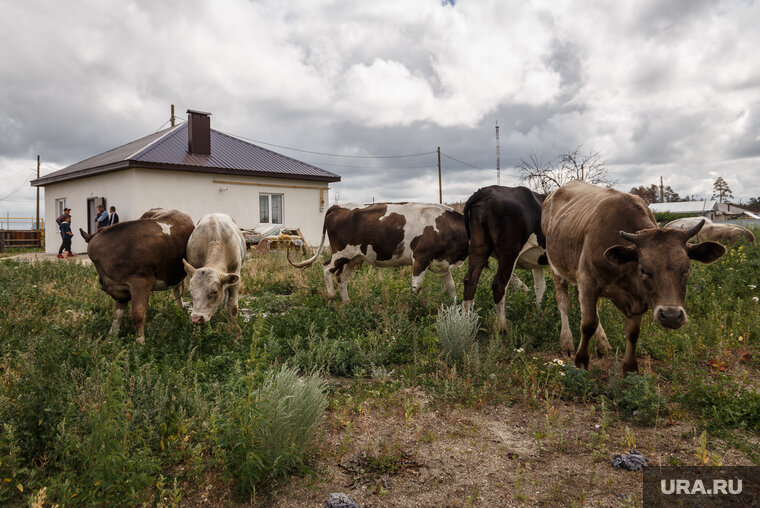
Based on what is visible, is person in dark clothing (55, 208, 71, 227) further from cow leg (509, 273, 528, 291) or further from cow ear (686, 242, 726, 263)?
cow ear (686, 242, 726, 263)

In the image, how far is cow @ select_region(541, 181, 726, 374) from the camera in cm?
342

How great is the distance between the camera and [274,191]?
21047mm

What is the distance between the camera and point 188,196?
1862cm

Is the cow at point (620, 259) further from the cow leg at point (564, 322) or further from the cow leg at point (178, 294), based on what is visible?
the cow leg at point (178, 294)

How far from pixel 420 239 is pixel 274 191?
588 inches

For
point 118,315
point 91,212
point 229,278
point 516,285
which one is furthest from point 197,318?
point 91,212

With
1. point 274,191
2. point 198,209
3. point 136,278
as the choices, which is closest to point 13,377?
point 136,278

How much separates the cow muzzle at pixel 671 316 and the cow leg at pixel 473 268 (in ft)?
9.55

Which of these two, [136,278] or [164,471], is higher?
[136,278]

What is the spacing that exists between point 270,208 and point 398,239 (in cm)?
1467

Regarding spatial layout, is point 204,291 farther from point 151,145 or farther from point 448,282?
point 151,145

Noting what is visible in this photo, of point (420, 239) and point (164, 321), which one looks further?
point (420, 239)

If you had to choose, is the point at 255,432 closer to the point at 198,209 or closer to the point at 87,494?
the point at 87,494

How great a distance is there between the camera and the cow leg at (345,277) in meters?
7.60
